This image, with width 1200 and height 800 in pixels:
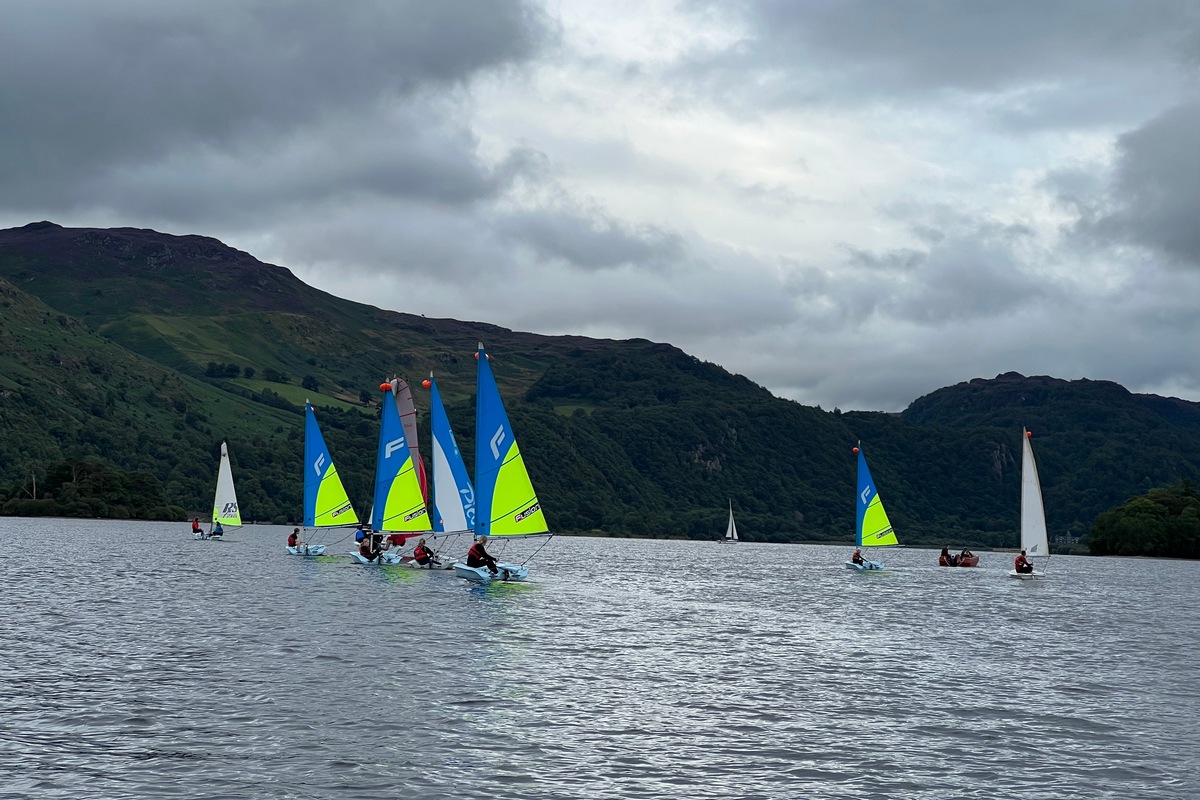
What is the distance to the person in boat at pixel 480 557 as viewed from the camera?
6706 centimetres

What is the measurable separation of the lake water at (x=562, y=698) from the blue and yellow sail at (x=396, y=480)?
12908mm

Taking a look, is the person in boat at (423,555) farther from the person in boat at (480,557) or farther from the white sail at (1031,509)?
the white sail at (1031,509)

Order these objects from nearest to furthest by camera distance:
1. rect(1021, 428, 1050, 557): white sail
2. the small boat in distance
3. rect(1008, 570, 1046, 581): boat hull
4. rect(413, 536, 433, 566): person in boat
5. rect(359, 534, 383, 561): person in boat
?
1. rect(413, 536, 433, 566): person in boat
2. rect(359, 534, 383, 561): person in boat
3. rect(1021, 428, 1050, 557): white sail
4. rect(1008, 570, 1046, 581): boat hull
5. the small boat in distance

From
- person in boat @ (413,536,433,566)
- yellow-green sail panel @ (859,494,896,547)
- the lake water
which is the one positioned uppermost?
yellow-green sail panel @ (859,494,896,547)

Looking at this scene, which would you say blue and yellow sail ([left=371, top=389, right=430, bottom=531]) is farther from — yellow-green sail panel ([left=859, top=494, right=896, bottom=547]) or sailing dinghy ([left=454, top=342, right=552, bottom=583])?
yellow-green sail panel ([left=859, top=494, right=896, bottom=547])

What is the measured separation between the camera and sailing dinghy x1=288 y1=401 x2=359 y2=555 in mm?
97125

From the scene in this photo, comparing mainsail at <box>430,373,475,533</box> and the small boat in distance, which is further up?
mainsail at <box>430,373,475,533</box>

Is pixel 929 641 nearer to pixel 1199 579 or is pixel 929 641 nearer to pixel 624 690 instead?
pixel 624 690

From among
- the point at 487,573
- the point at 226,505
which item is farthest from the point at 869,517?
the point at 226,505

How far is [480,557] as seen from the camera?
221 feet

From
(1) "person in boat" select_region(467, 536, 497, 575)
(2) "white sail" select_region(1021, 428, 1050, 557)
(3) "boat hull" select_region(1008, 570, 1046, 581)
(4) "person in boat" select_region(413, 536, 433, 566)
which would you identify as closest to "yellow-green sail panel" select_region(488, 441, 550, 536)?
(1) "person in boat" select_region(467, 536, 497, 575)

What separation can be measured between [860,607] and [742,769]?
51.2 metres

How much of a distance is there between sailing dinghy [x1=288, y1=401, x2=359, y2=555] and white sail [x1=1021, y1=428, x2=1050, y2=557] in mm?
55695

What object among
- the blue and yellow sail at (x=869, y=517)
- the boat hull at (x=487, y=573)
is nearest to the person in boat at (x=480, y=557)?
the boat hull at (x=487, y=573)
